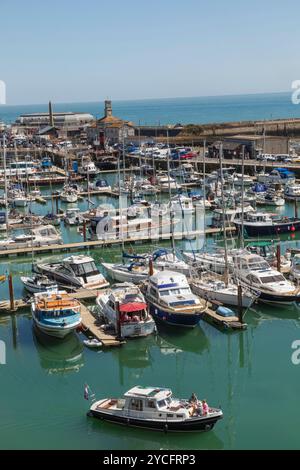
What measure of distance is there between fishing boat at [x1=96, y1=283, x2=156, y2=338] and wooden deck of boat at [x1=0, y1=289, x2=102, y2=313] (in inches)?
98.4

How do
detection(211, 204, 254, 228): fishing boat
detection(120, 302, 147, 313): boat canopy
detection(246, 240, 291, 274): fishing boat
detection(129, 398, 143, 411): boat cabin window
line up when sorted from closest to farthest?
detection(129, 398, 143, 411): boat cabin window, detection(120, 302, 147, 313): boat canopy, detection(246, 240, 291, 274): fishing boat, detection(211, 204, 254, 228): fishing boat

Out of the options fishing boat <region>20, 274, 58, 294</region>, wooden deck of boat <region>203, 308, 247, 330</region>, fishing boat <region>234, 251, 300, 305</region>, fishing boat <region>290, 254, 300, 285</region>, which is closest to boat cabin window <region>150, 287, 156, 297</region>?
wooden deck of boat <region>203, 308, 247, 330</region>

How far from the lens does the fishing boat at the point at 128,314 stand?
25438mm

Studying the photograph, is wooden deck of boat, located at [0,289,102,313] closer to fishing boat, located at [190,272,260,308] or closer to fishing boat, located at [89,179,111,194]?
fishing boat, located at [190,272,260,308]

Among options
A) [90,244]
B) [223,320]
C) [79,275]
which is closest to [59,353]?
[79,275]

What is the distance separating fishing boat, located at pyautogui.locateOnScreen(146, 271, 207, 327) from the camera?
26.2 metres

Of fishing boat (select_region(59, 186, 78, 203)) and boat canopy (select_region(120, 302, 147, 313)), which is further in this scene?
fishing boat (select_region(59, 186, 78, 203))

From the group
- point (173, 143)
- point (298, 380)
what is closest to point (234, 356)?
point (298, 380)

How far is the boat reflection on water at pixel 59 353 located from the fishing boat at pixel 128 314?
1705 millimetres

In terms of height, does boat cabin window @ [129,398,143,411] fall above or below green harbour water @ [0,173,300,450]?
above

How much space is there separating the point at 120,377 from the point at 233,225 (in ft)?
79.9

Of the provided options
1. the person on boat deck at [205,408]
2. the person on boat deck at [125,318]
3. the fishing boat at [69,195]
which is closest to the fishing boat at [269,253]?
the person on boat deck at [125,318]

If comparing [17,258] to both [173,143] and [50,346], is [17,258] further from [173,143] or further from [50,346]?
[173,143]

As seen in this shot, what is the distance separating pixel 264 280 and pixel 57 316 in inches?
387
